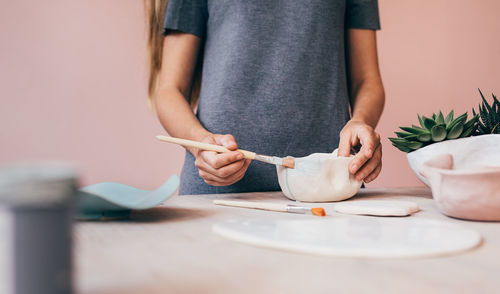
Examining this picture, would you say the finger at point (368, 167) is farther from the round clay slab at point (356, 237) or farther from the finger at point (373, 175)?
the round clay slab at point (356, 237)

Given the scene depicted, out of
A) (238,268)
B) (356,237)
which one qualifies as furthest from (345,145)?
(238,268)

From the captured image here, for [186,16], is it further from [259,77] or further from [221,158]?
[221,158]

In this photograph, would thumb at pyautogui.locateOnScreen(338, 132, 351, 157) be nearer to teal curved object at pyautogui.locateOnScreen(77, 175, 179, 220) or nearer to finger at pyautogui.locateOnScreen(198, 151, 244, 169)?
finger at pyautogui.locateOnScreen(198, 151, 244, 169)

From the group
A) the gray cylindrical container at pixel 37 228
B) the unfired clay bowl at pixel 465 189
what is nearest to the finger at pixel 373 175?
the unfired clay bowl at pixel 465 189

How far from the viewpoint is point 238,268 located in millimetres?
365

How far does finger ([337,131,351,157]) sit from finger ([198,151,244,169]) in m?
0.25

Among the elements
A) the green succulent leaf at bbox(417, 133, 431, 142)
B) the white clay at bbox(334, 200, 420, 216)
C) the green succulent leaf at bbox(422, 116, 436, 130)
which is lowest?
the white clay at bbox(334, 200, 420, 216)

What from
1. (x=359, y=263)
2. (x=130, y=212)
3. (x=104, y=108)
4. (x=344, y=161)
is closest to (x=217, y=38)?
(x=344, y=161)

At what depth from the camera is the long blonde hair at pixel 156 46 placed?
4.17ft

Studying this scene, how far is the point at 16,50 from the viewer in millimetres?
2275

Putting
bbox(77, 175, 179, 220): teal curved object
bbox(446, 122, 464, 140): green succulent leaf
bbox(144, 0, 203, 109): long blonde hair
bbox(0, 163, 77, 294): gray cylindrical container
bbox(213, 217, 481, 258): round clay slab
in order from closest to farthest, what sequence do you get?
1. bbox(0, 163, 77, 294): gray cylindrical container
2. bbox(213, 217, 481, 258): round clay slab
3. bbox(77, 175, 179, 220): teal curved object
4. bbox(446, 122, 464, 140): green succulent leaf
5. bbox(144, 0, 203, 109): long blonde hair

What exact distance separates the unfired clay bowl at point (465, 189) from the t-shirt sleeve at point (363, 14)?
0.82m

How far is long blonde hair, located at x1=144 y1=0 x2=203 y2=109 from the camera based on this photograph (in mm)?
1271

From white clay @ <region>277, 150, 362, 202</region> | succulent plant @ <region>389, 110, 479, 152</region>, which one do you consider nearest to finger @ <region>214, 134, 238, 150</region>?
white clay @ <region>277, 150, 362, 202</region>
